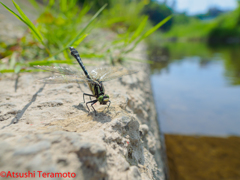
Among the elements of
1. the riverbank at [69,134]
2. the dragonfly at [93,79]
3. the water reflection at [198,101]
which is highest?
the dragonfly at [93,79]

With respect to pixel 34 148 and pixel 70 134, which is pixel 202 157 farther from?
pixel 34 148

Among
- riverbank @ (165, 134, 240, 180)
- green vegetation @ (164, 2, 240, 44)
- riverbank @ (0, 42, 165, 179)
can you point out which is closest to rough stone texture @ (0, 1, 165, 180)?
riverbank @ (0, 42, 165, 179)

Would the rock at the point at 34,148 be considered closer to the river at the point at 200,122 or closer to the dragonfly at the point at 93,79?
the dragonfly at the point at 93,79

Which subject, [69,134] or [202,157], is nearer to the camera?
[69,134]

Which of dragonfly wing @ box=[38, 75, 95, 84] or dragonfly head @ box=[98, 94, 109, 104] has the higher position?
dragonfly wing @ box=[38, 75, 95, 84]

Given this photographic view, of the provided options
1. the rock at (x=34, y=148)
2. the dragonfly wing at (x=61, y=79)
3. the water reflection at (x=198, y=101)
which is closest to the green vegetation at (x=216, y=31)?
the water reflection at (x=198, y=101)

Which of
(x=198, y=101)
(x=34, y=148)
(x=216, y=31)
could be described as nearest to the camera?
(x=34, y=148)

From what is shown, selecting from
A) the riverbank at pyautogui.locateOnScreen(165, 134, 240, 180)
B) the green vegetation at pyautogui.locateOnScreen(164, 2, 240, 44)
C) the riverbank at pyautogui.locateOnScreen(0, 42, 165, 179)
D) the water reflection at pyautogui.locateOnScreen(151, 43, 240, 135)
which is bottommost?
the riverbank at pyautogui.locateOnScreen(165, 134, 240, 180)

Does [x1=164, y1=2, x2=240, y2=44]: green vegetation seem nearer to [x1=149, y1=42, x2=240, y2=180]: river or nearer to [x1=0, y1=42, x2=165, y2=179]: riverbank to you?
[x1=149, y1=42, x2=240, y2=180]: river

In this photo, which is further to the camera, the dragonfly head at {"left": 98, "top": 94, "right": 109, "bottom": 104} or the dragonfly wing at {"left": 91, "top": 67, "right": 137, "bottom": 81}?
the dragonfly wing at {"left": 91, "top": 67, "right": 137, "bottom": 81}

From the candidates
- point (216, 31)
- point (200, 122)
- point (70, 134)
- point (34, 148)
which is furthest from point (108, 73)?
point (216, 31)

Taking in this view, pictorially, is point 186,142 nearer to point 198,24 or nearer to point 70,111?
point 70,111

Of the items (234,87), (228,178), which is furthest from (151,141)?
(234,87)
